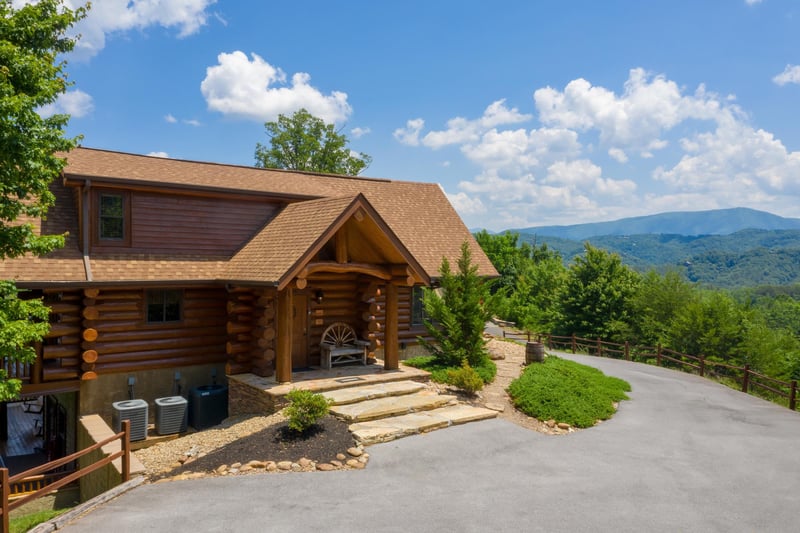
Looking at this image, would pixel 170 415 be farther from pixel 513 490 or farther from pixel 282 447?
pixel 513 490

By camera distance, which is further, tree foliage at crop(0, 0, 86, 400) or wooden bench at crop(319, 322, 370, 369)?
wooden bench at crop(319, 322, 370, 369)

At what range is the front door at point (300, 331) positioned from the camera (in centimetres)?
1641

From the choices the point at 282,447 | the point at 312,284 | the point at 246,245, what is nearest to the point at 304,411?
the point at 282,447

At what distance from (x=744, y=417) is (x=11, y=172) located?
17.4m

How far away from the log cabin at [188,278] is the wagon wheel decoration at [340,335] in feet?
0.76

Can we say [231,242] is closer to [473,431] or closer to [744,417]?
[473,431]

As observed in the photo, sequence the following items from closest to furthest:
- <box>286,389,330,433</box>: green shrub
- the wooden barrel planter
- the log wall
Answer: <box>286,389,330,433</box>: green shrub
the log wall
the wooden barrel planter

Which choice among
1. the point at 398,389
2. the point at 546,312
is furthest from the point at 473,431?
the point at 546,312

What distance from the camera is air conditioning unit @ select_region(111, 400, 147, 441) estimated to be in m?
13.2

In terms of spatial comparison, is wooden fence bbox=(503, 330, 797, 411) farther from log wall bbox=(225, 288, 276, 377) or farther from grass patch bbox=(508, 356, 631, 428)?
log wall bbox=(225, 288, 276, 377)

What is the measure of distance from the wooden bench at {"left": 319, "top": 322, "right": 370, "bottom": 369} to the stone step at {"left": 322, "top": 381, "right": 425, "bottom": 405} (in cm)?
215

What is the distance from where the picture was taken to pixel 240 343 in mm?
15383

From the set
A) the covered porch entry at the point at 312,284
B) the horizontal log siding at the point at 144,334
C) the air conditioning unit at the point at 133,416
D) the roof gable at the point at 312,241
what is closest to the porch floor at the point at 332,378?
the covered porch entry at the point at 312,284

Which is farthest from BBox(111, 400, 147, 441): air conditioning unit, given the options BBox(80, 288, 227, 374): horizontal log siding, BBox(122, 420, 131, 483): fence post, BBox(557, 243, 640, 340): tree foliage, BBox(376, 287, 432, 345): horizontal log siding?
BBox(557, 243, 640, 340): tree foliage
